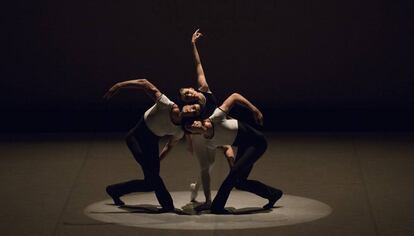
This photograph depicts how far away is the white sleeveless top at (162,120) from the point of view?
13413 mm

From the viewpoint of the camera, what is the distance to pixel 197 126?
13.2m

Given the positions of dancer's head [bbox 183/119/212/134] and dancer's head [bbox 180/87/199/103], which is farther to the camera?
dancer's head [bbox 180/87/199/103]

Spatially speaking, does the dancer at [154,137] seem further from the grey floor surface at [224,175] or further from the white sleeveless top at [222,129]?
the grey floor surface at [224,175]

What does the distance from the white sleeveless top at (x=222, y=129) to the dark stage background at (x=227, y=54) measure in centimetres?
479

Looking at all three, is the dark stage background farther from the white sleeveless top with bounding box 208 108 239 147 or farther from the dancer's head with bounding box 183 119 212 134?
the dancer's head with bounding box 183 119 212 134

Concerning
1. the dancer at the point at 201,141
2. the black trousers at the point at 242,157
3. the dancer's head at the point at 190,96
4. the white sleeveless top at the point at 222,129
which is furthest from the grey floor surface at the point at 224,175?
the dancer's head at the point at 190,96

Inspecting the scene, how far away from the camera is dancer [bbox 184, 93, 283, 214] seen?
1323cm

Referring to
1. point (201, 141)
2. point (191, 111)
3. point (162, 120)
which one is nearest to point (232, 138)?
point (201, 141)

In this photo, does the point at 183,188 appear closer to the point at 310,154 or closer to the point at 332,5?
the point at 310,154

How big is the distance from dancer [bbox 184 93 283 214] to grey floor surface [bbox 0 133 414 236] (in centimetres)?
68

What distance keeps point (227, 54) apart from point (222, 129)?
5.07 m

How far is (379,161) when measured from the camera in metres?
16.0

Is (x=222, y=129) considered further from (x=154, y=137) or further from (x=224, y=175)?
(x=224, y=175)

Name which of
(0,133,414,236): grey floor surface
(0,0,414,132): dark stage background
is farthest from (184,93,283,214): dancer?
(0,0,414,132): dark stage background
